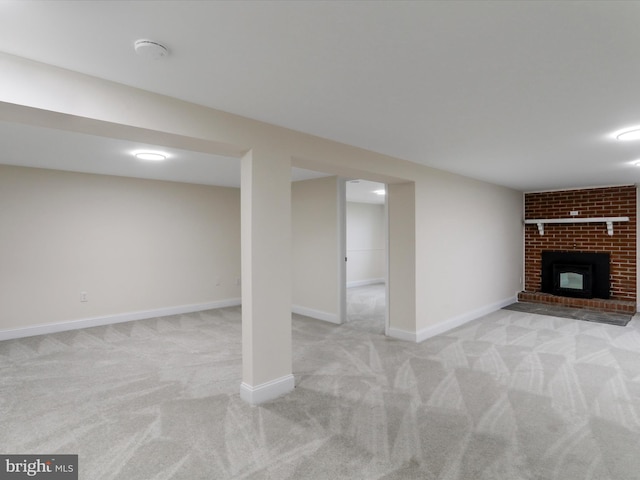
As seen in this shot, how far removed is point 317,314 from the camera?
5.50m

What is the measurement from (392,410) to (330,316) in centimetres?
272

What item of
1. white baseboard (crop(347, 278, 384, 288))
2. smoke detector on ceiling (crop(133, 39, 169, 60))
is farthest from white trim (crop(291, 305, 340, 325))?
smoke detector on ceiling (crop(133, 39, 169, 60))

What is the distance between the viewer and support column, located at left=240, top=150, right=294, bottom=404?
8.89 feet

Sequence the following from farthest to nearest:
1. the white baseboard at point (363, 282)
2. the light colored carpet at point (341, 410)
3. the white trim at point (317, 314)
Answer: the white baseboard at point (363, 282), the white trim at point (317, 314), the light colored carpet at point (341, 410)

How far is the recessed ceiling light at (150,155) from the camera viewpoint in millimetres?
3806

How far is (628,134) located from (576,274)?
430cm

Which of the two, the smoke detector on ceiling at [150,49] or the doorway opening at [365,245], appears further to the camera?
the doorway opening at [365,245]

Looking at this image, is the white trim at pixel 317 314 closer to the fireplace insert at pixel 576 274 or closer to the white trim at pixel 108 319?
the white trim at pixel 108 319

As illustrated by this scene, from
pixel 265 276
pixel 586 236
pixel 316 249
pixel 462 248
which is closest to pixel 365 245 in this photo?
pixel 316 249

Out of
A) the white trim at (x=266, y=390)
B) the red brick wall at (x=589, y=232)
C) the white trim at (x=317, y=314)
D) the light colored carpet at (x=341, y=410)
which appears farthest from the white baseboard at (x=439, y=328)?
the red brick wall at (x=589, y=232)

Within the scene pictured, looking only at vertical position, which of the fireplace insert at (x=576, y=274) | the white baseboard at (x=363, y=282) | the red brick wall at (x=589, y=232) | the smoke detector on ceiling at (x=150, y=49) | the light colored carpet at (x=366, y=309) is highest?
the smoke detector on ceiling at (x=150, y=49)

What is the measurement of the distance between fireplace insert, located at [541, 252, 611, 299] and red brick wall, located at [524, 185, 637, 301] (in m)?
0.11

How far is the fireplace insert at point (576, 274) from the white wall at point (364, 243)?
4.15 m

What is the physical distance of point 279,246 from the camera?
2.87 meters
